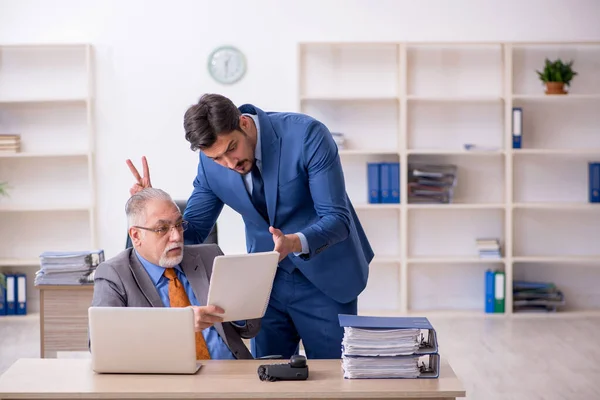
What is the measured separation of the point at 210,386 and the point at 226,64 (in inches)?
186

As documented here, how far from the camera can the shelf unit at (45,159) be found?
6832 mm

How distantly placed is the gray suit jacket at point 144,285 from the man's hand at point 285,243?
1.18ft

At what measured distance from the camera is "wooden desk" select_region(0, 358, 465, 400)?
234cm

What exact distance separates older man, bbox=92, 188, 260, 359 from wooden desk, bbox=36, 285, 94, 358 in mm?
1472

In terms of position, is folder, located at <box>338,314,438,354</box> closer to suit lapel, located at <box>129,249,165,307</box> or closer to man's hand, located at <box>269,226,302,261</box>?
man's hand, located at <box>269,226,302,261</box>

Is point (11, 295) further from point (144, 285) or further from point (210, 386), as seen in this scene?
point (210, 386)

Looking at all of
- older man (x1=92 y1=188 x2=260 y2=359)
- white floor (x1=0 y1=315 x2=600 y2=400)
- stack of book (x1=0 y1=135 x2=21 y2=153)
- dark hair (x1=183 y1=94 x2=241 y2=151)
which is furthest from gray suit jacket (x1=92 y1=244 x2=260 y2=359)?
stack of book (x1=0 y1=135 x2=21 y2=153)

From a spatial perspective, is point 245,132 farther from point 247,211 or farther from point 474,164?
point 474,164

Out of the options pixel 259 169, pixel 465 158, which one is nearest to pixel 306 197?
pixel 259 169

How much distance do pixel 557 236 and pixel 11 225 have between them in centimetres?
448

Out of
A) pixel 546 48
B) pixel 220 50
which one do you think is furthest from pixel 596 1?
pixel 220 50

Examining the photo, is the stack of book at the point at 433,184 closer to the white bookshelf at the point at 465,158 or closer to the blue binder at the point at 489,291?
the white bookshelf at the point at 465,158

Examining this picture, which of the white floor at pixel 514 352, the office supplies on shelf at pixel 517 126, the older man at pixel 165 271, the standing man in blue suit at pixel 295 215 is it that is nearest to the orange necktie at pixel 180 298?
the older man at pixel 165 271

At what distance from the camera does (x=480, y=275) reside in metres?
7.09
